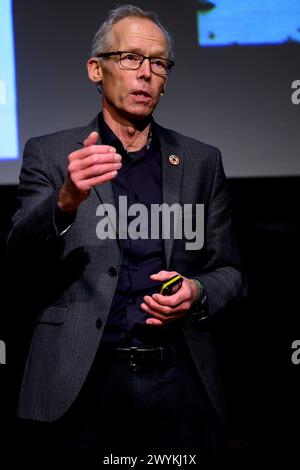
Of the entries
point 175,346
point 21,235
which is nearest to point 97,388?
point 175,346

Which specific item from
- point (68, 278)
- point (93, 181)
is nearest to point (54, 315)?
point (68, 278)

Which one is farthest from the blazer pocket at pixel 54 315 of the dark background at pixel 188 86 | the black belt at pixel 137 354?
the dark background at pixel 188 86

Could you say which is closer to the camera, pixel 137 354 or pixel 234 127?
pixel 137 354

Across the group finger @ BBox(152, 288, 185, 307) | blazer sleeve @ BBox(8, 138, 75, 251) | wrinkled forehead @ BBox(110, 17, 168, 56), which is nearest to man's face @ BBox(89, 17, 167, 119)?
wrinkled forehead @ BBox(110, 17, 168, 56)

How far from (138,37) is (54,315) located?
2.35 ft

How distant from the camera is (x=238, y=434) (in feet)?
8.97

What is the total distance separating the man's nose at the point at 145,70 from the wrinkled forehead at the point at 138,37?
0.09 ft

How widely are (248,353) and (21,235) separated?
172cm

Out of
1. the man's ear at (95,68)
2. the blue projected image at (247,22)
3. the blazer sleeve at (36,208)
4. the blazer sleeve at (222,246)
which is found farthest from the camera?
the blue projected image at (247,22)

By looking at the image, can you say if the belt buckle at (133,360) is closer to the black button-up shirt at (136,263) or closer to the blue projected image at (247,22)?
the black button-up shirt at (136,263)

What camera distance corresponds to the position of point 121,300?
1.58 m

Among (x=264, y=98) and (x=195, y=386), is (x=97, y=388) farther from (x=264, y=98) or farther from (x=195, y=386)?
(x=264, y=98)

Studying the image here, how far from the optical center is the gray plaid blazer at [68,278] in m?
1.54

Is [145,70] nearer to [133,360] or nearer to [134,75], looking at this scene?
[134,75]
